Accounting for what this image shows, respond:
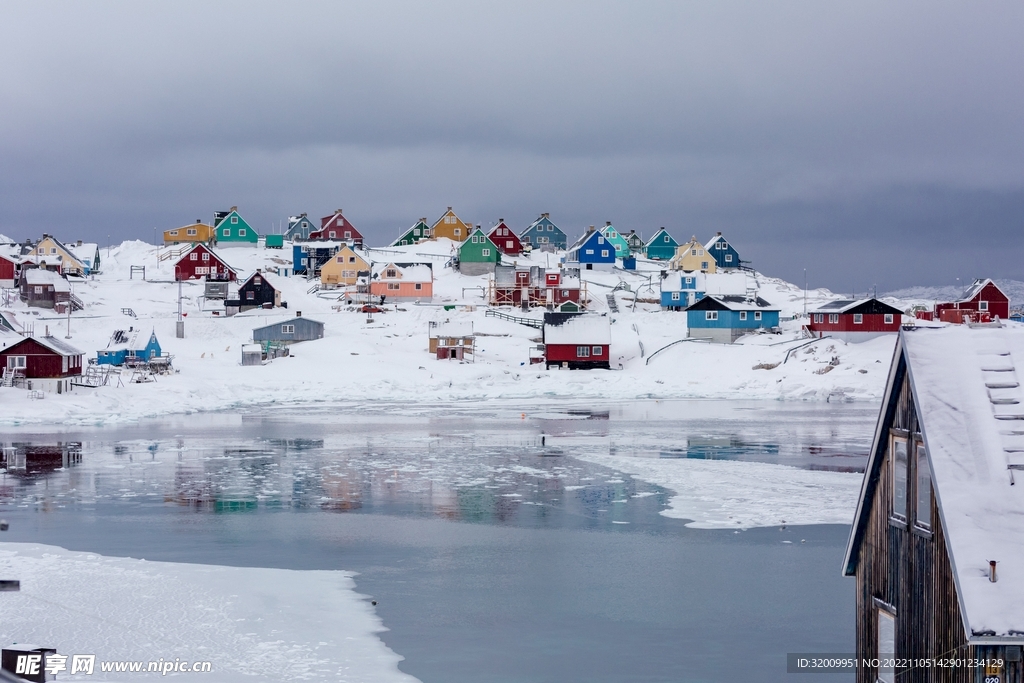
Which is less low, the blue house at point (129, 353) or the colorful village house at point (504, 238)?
the colorful village house at point (504, 238)

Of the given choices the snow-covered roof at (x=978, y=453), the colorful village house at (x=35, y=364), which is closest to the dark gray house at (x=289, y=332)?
the colorful village house at (x=35, y=364)

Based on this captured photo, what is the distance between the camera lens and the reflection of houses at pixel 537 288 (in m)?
87.8

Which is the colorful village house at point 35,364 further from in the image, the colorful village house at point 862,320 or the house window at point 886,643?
the house window at point 886,643

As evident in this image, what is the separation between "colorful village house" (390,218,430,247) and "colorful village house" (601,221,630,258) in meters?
20.6

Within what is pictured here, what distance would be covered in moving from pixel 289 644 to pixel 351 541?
7488mm

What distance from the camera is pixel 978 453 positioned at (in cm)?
923

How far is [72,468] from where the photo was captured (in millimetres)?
34031

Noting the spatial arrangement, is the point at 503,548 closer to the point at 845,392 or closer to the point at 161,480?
the point at 161,480

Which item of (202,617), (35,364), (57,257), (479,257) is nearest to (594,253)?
(479,257)

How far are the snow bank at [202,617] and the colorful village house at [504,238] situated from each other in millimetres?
87518

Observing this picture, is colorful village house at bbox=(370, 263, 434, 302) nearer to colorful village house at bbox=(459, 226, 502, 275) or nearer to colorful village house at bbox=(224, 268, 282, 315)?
colorful village house at bbox=(224, 268, 282, 315)

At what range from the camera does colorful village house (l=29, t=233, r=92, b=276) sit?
93562 mm

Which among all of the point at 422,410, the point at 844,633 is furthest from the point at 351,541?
the point at 422,410

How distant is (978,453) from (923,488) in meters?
0.79
